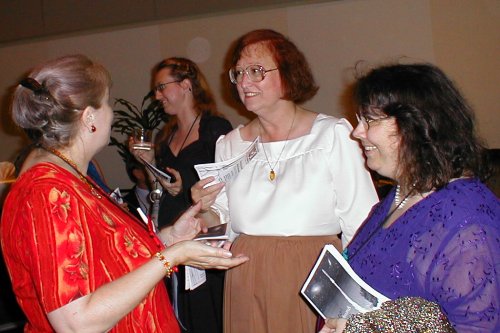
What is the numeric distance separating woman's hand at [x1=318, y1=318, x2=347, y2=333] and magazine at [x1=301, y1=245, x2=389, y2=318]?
0.03m

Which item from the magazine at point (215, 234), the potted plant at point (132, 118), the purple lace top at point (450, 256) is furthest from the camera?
the potted plant at point (132, 118)

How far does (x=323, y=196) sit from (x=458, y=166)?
0.75m

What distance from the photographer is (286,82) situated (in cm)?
229

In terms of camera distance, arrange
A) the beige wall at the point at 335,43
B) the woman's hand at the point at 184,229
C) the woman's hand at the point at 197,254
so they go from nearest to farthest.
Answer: the woman's hand at the point at 197,254 < the woman's hand at the point at 184,229 < the beige wall at the point at 335,43

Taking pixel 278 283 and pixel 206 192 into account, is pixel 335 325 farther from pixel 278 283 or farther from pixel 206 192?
pixel 206 192

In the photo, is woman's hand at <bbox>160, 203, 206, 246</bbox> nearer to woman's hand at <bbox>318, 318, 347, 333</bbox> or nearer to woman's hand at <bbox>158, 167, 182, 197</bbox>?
woman's hand at <bbox>318, 318, 347, 333</bbox>

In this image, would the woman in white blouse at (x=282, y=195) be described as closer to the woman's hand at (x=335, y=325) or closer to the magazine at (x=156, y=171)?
the magazine at (x=156, y=171)

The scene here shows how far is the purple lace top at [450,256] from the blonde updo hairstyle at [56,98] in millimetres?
995

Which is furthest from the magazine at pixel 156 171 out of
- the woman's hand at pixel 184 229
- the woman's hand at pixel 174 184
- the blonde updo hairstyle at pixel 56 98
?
the blonde updo hairstyle at pixel 56 98

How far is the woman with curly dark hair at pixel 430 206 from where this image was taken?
1266 millimetres

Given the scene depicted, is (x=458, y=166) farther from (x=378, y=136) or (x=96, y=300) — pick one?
(x=96, y=300)

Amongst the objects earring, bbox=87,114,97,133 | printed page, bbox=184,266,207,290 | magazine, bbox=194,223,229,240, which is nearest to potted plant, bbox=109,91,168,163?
printed page, bbox=184,266,207,290

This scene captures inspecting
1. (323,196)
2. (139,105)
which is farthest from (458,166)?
(139,105)

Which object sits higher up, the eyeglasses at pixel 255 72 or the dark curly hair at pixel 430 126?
the eyeglasses at pixel 255 72
